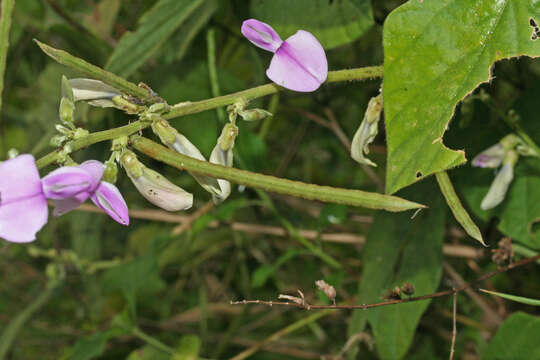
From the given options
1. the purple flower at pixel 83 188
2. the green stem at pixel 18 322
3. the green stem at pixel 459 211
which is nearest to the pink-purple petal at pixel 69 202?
the purple flower at pixel 83 188

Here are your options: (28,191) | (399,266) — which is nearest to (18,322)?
(399,266)

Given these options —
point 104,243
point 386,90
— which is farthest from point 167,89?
point 104,243

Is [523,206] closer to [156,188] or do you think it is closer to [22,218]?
[156,188]

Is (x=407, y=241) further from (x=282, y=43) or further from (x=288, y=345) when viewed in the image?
(x=288, y=345)

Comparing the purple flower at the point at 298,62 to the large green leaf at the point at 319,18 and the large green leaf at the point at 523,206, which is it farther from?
the large green leaf at the point at 523,206

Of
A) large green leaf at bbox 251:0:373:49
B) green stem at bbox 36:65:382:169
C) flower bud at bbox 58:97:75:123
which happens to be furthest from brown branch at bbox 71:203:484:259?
flower bud at bbox 58:97:75:123

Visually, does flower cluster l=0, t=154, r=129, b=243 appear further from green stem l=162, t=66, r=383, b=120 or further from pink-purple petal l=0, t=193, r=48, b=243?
green stem l=162, t=66, r=383, b=120
